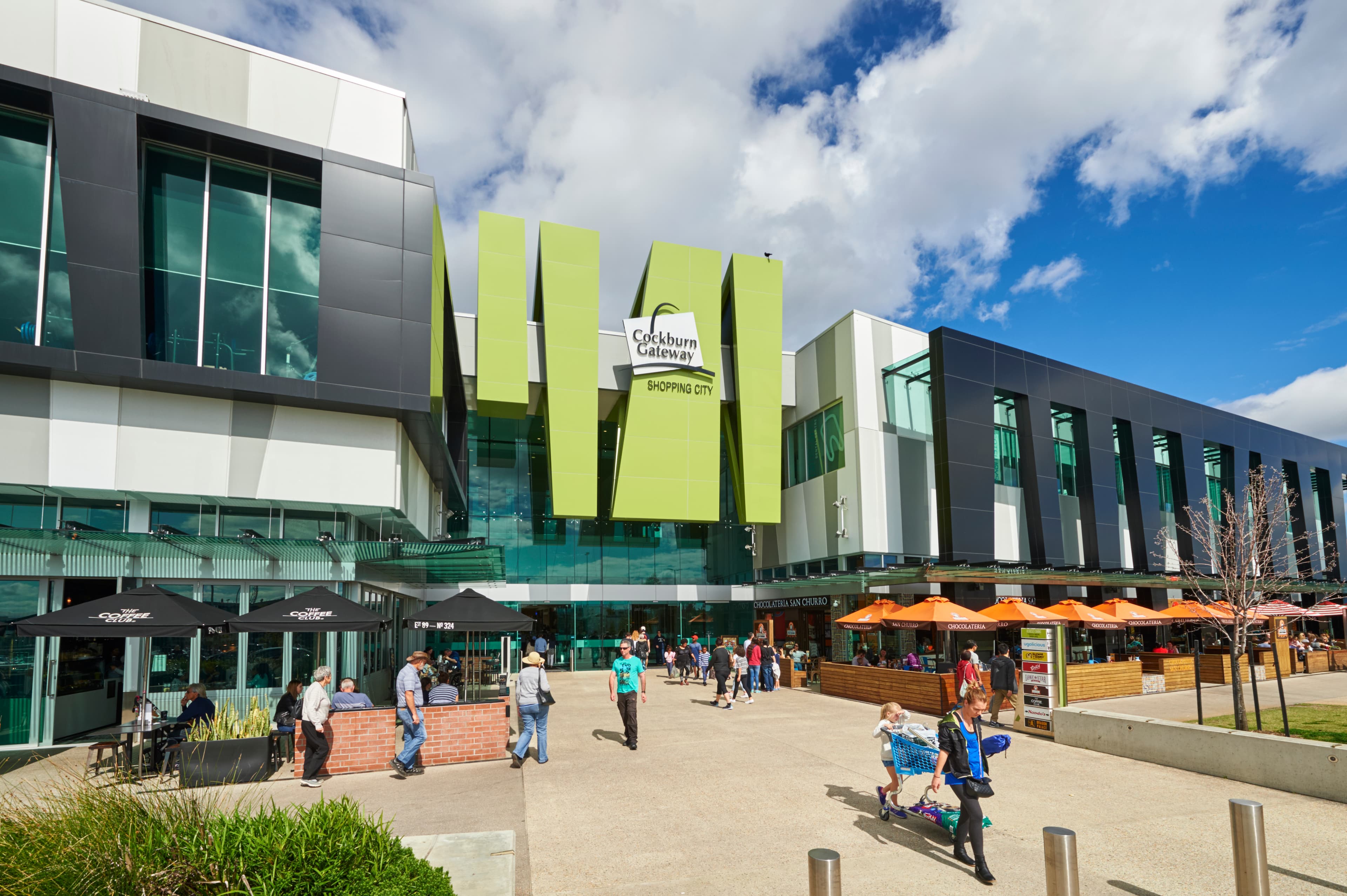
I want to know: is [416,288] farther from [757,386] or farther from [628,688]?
[757,386]

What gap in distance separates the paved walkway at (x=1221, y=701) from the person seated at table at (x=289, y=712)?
50.7 ft

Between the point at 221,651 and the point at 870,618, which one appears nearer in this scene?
the point at 221,651

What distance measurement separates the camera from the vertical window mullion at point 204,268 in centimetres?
1543

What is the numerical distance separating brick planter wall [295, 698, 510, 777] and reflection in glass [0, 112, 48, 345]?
9640 mm

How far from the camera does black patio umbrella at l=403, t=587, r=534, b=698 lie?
13.4 meters

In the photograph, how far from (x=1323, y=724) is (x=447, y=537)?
29.1 meters

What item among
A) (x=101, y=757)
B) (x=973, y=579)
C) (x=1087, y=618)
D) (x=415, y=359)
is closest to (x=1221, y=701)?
(x=1087, y=618)

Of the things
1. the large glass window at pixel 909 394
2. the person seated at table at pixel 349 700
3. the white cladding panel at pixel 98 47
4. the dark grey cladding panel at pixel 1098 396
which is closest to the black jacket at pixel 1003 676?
the person seated at table at pixel 349 700

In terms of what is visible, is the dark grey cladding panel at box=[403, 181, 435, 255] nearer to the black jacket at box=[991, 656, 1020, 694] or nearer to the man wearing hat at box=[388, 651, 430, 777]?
the man wearing hat at box=[388, 651, 430, 777]

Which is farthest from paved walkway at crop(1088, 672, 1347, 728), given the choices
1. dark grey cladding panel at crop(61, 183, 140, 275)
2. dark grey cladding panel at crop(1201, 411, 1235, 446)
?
dark grey cladding panel at crop(61, 183, 140, 275)

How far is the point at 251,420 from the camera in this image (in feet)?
52.4

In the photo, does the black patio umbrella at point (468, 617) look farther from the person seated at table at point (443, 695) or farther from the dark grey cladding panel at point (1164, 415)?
the dark grey cladding panel at point (1164, 415)

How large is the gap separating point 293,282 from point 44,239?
427 centimetres

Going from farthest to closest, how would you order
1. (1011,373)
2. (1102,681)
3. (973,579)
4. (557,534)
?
(557,534)
(1011,373)
(973,579)
(1102,681)
